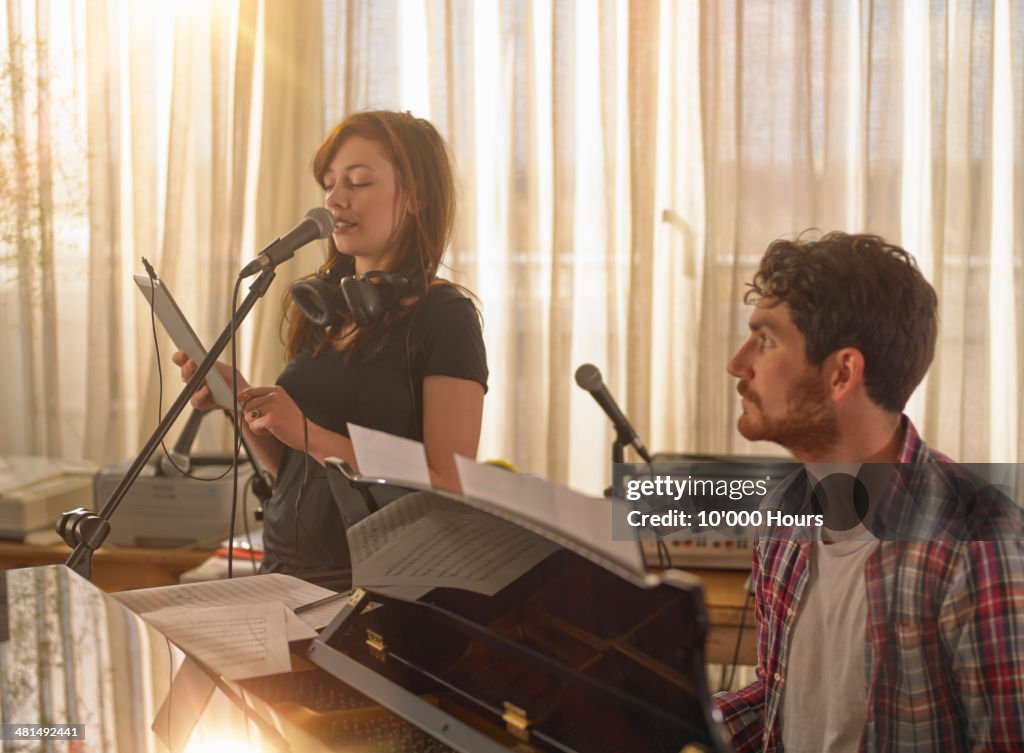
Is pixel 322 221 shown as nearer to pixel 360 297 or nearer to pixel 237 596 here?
pixel 360 297

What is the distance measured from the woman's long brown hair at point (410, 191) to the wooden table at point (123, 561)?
32.3 inches

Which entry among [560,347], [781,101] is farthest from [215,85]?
[781,101]

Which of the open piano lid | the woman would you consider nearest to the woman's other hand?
the woman

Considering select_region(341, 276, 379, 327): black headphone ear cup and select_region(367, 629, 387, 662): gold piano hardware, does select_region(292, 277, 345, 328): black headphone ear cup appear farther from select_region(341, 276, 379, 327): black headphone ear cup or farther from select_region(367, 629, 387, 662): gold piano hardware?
select_region(367, 629, 387, 662): gold piano hardware

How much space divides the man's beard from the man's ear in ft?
0.05

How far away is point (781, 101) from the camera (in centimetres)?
240

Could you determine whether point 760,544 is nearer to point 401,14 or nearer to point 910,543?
point 910,543

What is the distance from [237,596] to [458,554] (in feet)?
1.45

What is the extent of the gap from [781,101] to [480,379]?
4.17 feet

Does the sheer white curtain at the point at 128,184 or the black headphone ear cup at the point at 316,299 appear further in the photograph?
the sheer white curtain at the point at 128,184

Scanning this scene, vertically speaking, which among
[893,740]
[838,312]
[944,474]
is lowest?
[893,740]

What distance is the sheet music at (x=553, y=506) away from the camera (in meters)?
0.66

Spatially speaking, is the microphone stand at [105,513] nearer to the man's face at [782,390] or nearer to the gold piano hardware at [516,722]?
the gold piano hardware at [516,722]

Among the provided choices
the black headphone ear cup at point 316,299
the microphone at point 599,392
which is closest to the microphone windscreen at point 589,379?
the microphone at point 599,392
